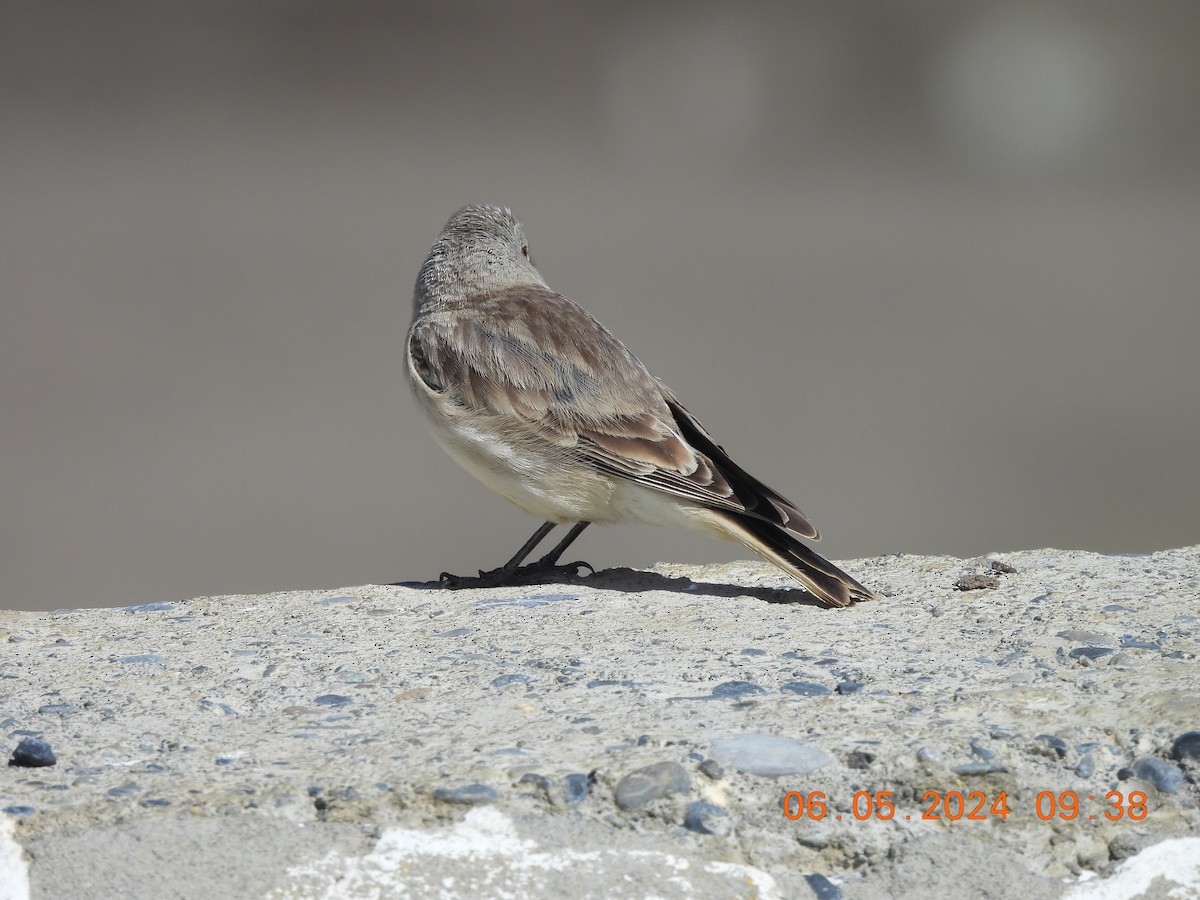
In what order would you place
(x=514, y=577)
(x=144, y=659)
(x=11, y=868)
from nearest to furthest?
(x=11, y=868) < (x=144, y=659) < (x=514, y=577)

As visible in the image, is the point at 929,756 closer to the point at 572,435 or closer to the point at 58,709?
the point at 58,709

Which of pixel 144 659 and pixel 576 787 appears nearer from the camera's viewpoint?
pixel 576 787

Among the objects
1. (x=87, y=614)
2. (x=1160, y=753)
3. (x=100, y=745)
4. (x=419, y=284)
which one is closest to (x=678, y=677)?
(x=1160, y=753)

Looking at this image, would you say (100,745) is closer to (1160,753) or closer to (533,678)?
(533,678)

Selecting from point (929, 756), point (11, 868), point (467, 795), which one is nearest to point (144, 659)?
point (11, 868)

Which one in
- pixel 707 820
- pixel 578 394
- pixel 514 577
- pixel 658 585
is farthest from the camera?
pixel 514 577
